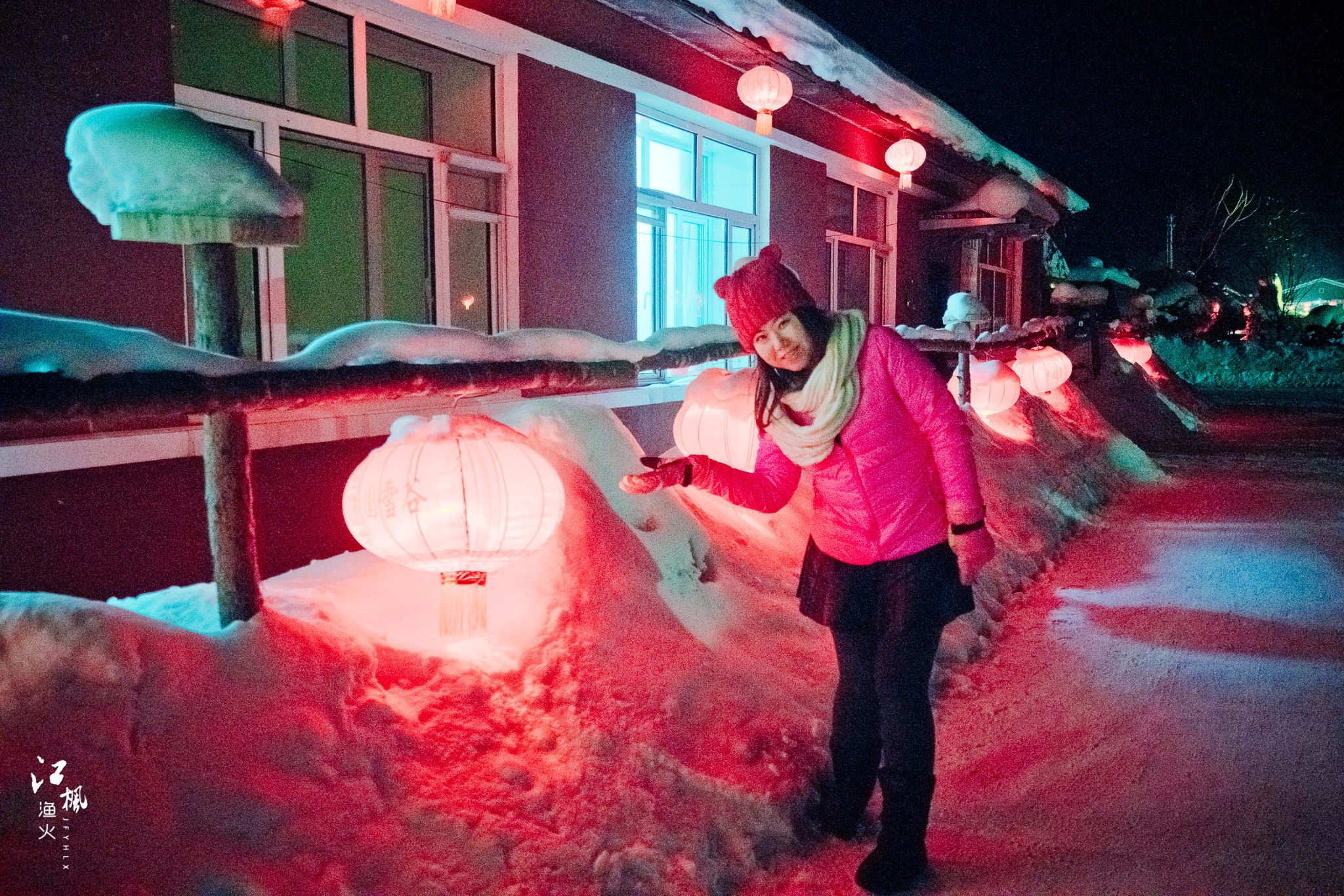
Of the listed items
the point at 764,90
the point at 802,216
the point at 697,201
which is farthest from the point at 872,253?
the point at 764,90

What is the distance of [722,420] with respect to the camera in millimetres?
5395

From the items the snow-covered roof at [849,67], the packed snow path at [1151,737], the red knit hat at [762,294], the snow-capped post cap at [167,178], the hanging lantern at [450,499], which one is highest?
the snow-covered roof at [849,67]

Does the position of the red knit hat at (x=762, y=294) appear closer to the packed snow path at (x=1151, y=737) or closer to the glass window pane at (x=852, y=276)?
the packed snow path at (x=1151, y=737)

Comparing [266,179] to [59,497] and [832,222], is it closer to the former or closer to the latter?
[59,497]

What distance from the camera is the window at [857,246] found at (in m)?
11.2

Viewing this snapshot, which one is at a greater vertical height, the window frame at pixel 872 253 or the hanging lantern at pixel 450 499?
the window frame at pixel 872 253

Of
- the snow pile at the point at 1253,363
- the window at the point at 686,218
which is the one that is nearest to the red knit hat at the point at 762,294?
the window at the point at 686,218

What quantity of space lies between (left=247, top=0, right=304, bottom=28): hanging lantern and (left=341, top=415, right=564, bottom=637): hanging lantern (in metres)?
2.50

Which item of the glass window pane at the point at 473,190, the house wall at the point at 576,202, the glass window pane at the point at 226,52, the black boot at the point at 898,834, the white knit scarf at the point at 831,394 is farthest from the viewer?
the house wall at the point at 576,202

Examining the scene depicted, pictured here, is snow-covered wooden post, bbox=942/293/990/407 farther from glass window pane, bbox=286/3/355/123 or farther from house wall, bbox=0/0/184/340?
Answer: house wall, bbox=0/0/184/340

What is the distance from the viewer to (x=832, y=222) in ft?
36.9

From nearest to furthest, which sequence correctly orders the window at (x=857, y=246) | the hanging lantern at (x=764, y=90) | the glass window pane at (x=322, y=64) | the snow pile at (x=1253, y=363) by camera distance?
the glass window pane at (x=322, y=64) < the hanging lantern at (x=764, y=90) < the window at (x=857, y=246) < the snow pile at (x=1253, y=363)

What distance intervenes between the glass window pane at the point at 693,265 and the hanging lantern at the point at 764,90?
1.12 meters

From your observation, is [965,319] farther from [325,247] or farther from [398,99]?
[325,247]
